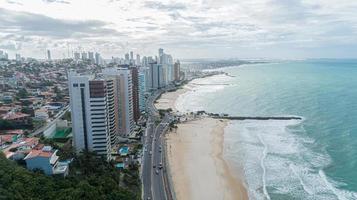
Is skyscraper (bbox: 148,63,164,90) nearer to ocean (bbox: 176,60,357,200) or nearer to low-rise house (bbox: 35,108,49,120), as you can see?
ocean (bbox: 176,60,357,200)

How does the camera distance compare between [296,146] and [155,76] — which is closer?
[296,146]

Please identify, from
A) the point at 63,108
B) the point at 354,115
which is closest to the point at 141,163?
the point at 63,108

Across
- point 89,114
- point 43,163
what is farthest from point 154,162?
point 43,163

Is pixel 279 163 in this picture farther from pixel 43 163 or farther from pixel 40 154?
pixel 40 154

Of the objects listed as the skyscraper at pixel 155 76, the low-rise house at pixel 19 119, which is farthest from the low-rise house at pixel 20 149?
the skyscraper at pixel 155 76

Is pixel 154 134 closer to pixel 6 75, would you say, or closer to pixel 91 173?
pixel 91 173

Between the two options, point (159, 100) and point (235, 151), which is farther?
point (159, 100)
